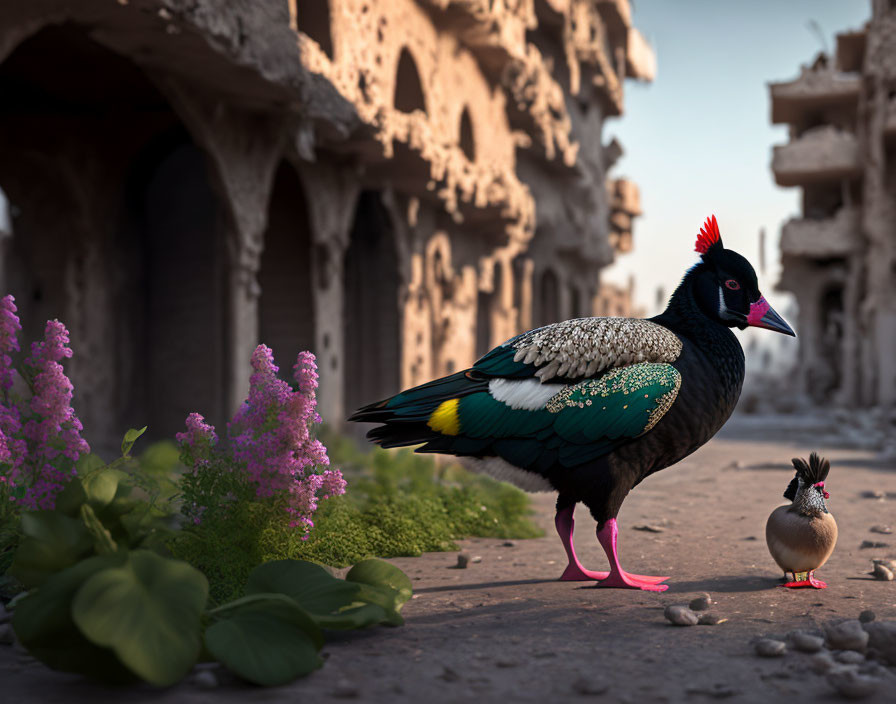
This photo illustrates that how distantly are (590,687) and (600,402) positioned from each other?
1483 mm

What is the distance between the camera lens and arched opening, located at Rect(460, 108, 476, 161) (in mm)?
18125

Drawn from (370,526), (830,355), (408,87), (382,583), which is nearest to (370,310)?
(408,87)

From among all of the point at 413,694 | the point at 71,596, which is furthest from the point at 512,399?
the point at 71,596

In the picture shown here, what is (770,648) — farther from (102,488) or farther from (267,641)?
(102,488)

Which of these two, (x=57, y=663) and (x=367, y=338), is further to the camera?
(x=367, y=338)

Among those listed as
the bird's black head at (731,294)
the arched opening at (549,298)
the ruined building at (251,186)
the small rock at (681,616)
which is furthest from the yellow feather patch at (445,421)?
the arched opening at (549,298)

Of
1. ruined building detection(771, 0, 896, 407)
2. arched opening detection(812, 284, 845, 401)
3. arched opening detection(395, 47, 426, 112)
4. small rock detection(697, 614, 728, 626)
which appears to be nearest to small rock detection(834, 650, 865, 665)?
small rock detection(697, 614, 728, 626)

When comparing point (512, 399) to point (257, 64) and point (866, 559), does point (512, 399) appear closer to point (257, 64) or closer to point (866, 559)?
point (866, 559)

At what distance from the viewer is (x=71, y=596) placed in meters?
2.72

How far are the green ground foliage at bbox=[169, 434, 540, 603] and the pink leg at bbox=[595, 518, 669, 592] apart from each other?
54.0 inches

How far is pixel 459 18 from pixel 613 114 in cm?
1520

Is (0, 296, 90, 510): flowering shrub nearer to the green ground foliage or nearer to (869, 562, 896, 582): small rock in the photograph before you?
the green ground foliage

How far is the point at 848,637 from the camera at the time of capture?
2.93 metres

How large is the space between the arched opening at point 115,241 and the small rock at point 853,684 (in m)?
11.8
